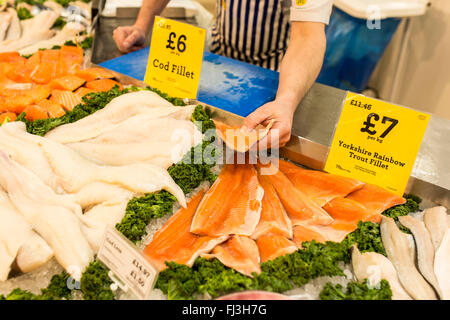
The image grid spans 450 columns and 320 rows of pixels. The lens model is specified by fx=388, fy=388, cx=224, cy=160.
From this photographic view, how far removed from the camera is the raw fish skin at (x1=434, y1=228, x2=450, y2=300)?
1.24m

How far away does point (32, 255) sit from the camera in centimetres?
128

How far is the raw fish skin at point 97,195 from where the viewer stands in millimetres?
1482

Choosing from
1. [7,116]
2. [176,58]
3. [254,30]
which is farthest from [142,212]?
[254,30]

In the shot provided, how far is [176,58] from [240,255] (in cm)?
106

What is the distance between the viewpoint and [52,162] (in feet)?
5.17

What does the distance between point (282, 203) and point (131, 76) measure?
1.31 meters

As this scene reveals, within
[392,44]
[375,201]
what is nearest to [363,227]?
[375,201]

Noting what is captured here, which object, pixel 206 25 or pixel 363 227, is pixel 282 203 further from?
pixel 206 25

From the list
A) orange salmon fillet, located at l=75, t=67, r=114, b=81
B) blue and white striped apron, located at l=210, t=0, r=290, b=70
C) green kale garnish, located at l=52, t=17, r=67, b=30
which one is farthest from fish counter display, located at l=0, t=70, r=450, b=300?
green kale garnish, located at l=52, t=17, r=67, b=30

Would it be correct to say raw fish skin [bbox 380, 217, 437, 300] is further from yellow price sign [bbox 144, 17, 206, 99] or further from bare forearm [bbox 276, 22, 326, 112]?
yellow price sign [bbox 144, 17, 206, 99]

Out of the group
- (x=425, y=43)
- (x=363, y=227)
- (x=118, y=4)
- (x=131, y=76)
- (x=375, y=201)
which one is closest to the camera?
(x=363, y=227)

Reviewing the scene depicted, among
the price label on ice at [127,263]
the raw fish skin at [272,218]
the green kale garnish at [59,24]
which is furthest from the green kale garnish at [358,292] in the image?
the green kale garnish at [59,24]

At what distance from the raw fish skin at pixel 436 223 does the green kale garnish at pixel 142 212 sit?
98 cm

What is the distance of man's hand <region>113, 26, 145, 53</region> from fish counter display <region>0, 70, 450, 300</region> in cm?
92
